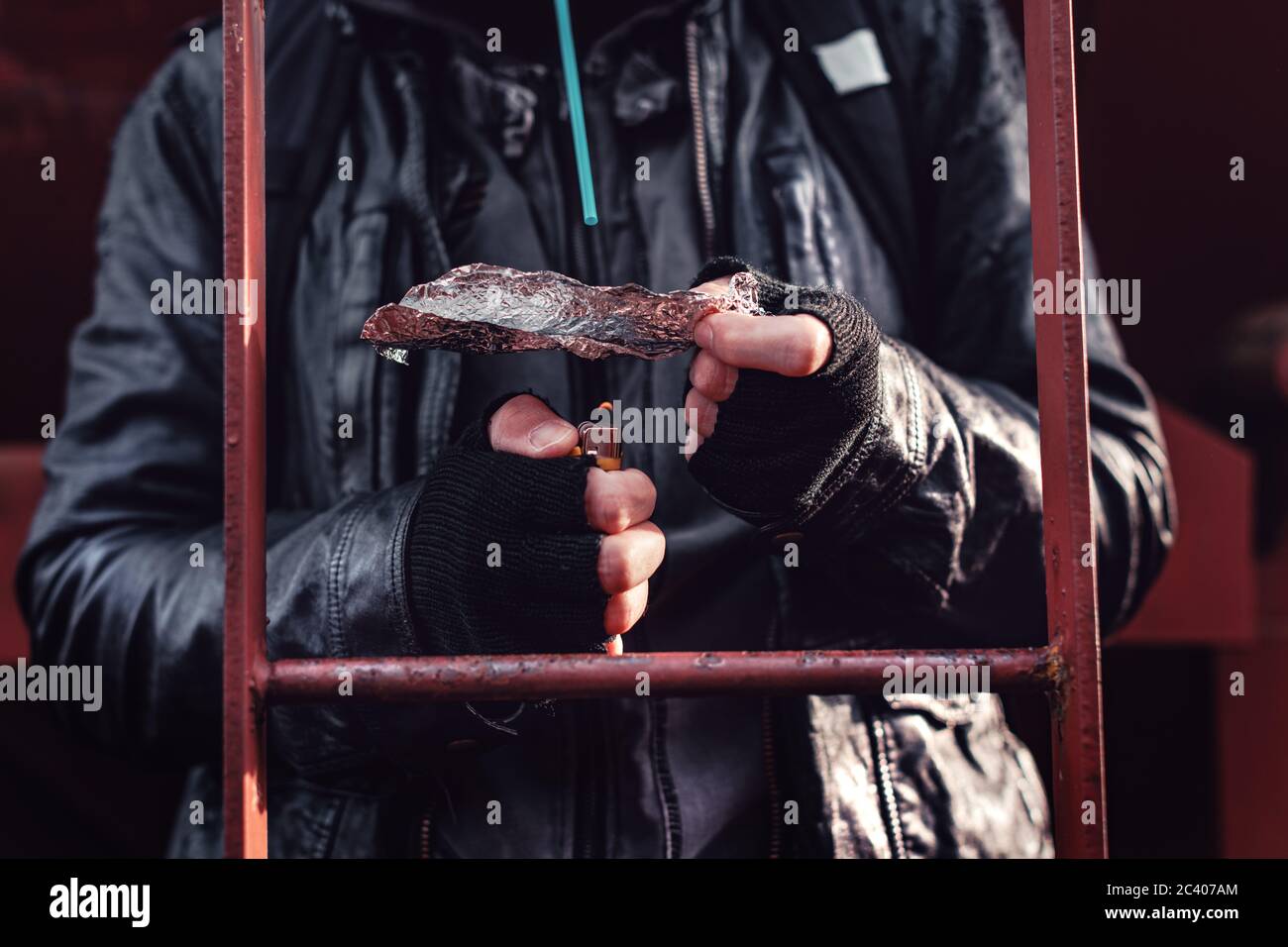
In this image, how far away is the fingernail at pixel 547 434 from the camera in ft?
2.32

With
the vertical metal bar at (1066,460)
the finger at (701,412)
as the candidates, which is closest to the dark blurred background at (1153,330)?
the vertical metal bar at (1066,460)

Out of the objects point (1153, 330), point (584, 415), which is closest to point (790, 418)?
point (584, 415)

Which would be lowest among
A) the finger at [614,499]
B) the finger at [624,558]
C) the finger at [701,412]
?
the finger at [624,558]

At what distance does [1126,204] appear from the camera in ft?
5.90

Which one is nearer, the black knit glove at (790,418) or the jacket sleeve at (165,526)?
the black knit glove at (790,418)

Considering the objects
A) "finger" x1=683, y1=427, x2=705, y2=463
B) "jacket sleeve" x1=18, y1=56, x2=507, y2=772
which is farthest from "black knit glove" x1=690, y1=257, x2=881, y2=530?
"jacket sleeve" x1=18, y1=56, x2=507, y2=772

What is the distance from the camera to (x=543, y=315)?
695 millimetres

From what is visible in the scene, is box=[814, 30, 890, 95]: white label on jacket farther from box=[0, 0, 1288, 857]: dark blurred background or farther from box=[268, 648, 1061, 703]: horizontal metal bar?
box=[0, 0, 1288, 857]: dark blurred background

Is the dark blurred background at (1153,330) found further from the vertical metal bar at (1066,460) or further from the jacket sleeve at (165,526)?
the vertical metal bar at (1066,460)

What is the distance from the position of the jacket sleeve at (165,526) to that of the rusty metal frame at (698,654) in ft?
0.56

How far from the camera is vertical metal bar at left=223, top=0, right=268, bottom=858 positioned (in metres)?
0.67

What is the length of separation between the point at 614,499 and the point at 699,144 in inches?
20.3

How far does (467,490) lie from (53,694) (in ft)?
1.84
